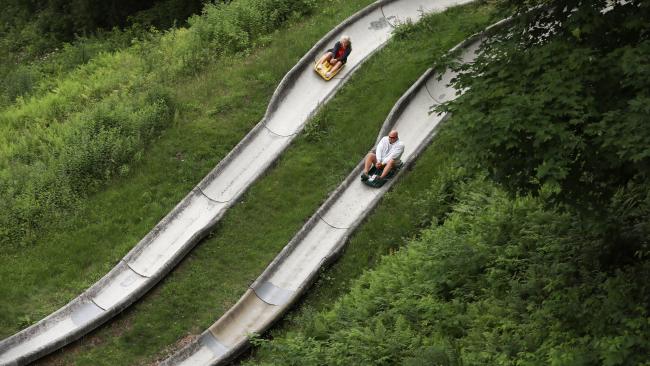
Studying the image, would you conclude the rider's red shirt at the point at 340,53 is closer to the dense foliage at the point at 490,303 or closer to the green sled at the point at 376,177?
the green sled at the point at 376,177

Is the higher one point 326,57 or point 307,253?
point 326,57

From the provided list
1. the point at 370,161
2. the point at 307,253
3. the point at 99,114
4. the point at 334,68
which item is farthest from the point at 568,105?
the point at 99,114

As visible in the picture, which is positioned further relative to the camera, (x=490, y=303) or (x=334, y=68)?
(x=334, y=68)

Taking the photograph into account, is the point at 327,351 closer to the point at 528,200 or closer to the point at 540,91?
the point at 528,200

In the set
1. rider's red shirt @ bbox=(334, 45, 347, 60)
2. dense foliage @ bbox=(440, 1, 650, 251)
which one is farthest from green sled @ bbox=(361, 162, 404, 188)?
dense foliage @ bbox=(440, 1, 650, 251)

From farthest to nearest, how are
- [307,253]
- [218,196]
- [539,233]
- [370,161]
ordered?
[218,196], [370,161], [307,253], [539,233]

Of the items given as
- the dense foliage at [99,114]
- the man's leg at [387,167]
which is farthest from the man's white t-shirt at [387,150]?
the dense foliage at [99,114]

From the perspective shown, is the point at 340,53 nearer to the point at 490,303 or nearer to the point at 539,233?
the point at 539,233
